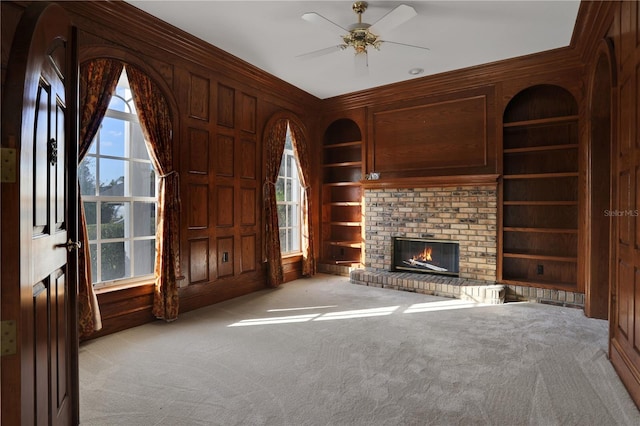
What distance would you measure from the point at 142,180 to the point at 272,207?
1.83 metres

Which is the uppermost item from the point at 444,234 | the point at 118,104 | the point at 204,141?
the point at 118,104

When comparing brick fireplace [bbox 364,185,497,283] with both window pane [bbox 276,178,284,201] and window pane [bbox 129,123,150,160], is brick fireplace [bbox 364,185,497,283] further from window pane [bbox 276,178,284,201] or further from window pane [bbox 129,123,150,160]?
window pane [bbox 129,123,150,160]

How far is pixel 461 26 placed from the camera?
11.6ft

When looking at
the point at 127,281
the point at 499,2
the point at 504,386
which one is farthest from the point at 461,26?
the point at 127,281

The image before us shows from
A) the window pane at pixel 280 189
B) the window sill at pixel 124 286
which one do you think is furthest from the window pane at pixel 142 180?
the window pane at pixel 280 189

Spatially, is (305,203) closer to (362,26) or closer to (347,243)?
(347,243)

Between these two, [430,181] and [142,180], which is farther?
[430,181]

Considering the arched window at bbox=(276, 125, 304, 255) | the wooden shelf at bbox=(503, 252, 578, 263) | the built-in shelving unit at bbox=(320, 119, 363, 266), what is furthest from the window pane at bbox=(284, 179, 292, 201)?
the wooden shelf at bbox=(503, 252, 578, 263)

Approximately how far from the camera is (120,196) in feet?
11.6

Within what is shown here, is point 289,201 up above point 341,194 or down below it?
below

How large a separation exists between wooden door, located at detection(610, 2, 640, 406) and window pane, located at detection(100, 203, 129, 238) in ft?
13.9

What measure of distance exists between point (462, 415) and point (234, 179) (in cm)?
359

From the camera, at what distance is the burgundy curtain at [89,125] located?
2928 mm

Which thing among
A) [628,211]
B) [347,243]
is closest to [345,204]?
[347,243]
